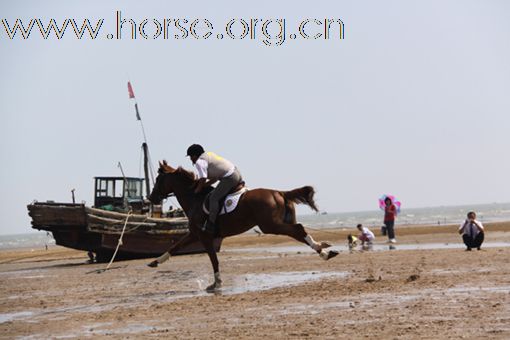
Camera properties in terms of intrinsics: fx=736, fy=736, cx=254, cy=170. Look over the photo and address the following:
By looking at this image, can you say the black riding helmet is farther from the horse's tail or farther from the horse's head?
the horse's tail

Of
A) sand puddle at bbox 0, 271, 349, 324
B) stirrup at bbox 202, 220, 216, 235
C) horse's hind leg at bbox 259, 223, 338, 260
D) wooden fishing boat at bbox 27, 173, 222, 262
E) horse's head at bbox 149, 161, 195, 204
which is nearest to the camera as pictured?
sand puddle at bbox 0, 271, 349, 324

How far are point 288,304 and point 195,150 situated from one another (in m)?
4.42

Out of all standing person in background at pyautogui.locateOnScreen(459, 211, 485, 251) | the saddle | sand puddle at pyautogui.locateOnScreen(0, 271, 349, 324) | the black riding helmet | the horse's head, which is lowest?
sand puddle at pyautogui.locateOnScreen(0, 271, 349, 324)

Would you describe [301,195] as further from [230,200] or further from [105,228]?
[105,228]

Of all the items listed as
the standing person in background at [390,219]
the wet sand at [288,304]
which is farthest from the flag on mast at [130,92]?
the wet sand at [288,304]

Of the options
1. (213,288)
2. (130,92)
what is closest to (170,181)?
(213,288)

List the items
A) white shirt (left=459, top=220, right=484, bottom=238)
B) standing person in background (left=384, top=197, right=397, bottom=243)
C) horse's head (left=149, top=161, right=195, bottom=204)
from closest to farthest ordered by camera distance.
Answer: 1. horse's head (left=149, top=161, right=195, bottom=204)
2. white shirt (left=459, top=220, right=484, bottom=238)
3. standing person in background (left=384, top=197, right=397, bottom=243)

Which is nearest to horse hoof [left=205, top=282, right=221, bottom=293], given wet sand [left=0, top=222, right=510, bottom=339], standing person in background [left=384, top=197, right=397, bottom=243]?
wet sand [left=0, top=222, right=510, bottom=339]

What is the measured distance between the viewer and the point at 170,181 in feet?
46.3

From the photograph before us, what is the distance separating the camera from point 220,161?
13.2 meters

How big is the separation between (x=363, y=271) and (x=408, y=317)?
21.5ft

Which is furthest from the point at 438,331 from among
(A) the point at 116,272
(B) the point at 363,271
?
(A) the point at 116,272

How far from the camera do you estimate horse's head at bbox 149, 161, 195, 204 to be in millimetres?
13961

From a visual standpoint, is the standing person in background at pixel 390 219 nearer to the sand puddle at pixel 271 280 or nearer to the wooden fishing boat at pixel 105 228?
→ the wooden fishing boat at pixel 105 228
